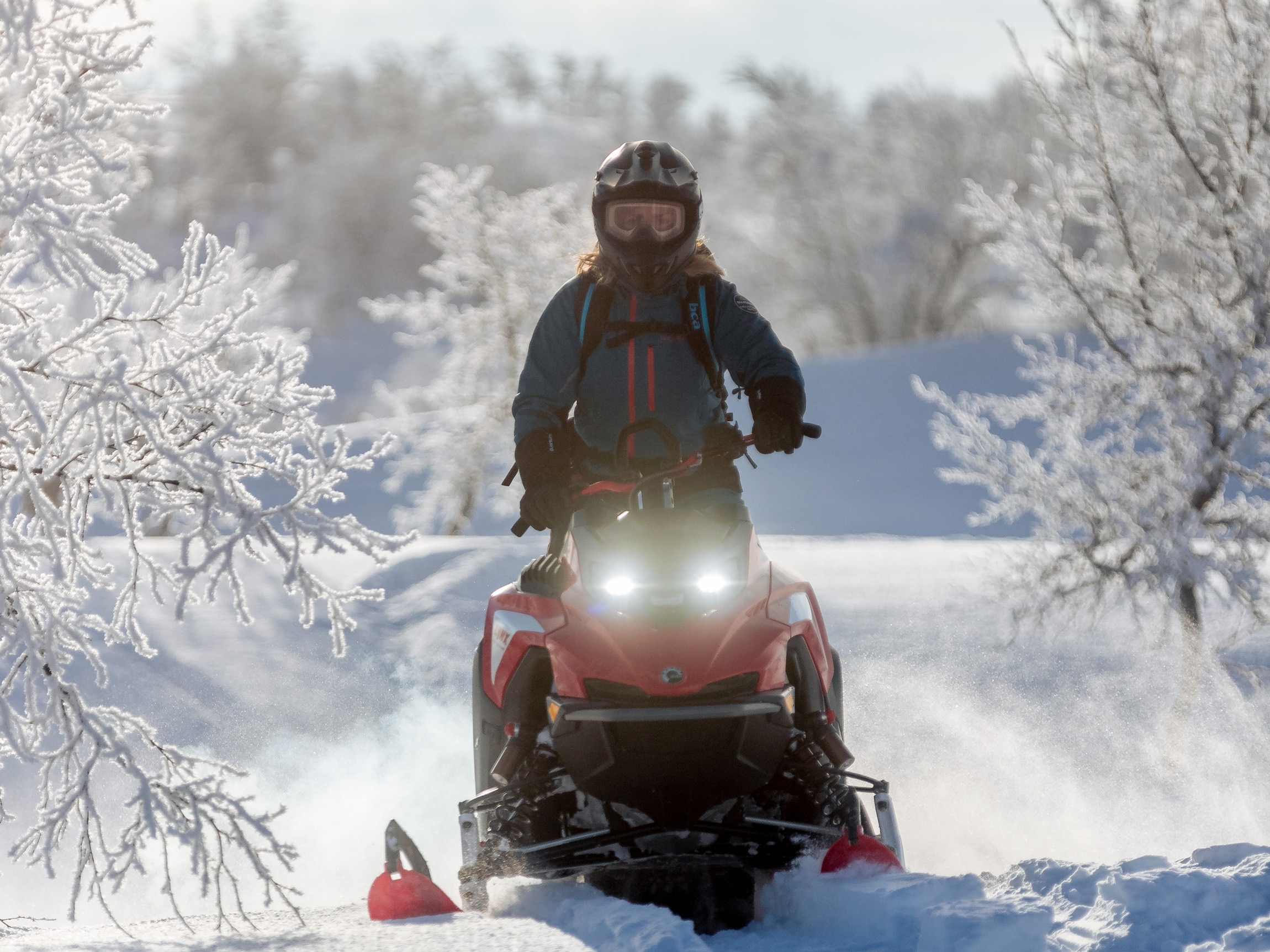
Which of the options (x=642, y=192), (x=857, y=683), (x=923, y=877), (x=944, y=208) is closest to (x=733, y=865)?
(x=923, y=877)

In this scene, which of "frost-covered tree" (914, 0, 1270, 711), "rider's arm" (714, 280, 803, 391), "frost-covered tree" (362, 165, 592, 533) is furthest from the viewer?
"frost-covered tree" (362, 165, 592, 533)

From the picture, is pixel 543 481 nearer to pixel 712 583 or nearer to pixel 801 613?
pixel 712 583

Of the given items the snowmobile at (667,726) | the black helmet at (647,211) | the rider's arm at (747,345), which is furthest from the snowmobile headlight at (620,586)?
the black helmet at (647,211)

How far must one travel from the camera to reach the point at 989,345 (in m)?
29.3

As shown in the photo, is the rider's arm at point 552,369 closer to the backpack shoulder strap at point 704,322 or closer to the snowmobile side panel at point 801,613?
the backpack shoulder strap at point 704,322

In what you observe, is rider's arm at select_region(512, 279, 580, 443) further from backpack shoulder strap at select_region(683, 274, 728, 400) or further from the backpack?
backpack shoulder strap at select_region(683, 274, 728, 400)

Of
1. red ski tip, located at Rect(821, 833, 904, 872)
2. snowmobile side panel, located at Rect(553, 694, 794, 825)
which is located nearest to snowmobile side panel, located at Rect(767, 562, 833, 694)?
snowmobile side panel, located at Rect(553, 694, 794, 825)

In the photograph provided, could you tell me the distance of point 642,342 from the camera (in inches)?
166

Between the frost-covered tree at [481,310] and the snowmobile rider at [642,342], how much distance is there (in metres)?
13.6

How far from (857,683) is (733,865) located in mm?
4043

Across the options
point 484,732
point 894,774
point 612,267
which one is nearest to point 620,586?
point 484,732

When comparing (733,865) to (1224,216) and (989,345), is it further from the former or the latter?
(989,345)

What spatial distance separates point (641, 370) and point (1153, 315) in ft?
15.7

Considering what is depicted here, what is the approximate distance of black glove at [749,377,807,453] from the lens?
3.75 meters
